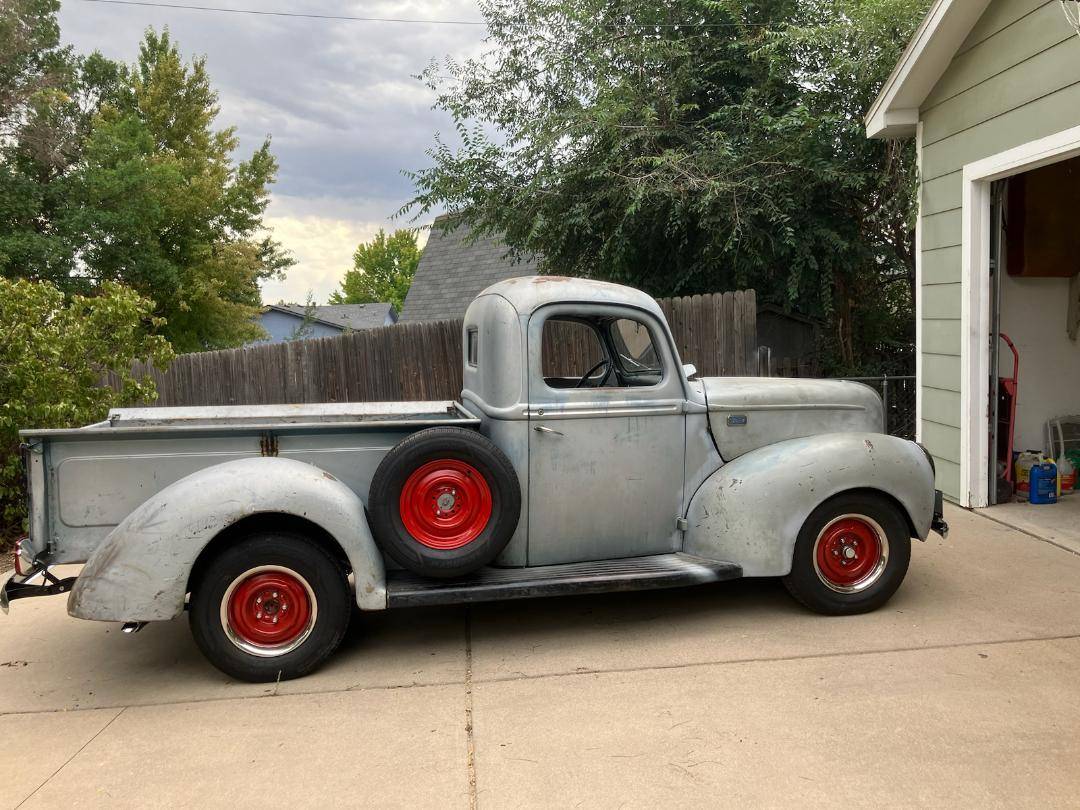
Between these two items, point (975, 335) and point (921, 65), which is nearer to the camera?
point (975, 335)

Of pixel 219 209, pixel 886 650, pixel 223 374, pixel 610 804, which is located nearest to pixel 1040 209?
pixel 886 650

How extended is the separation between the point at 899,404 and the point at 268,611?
9.29 m

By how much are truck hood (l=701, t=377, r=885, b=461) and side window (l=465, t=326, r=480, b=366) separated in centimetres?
148

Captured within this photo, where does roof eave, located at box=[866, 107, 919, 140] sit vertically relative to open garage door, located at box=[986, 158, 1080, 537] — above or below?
above

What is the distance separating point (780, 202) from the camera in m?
10.3

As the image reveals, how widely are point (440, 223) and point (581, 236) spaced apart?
11.0 ft

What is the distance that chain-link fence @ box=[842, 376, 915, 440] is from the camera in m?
10.3

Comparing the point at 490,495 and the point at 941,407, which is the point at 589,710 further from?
the point at 941,407

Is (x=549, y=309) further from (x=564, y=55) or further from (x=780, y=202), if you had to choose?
(x=564, y=55)

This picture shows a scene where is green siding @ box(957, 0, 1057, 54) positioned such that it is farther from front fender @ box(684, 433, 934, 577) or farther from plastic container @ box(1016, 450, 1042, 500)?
front fender @ box(684, 433, 934, 577)

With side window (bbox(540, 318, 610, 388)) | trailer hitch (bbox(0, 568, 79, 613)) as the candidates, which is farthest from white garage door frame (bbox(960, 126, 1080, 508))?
trailer hitch (bbox(0, 568, 79, 613))

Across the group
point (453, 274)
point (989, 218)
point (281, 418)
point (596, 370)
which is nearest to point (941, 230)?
point (989, 218)

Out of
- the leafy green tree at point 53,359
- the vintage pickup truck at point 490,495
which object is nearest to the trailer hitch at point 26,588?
the vintage pickup truck at point 490,495

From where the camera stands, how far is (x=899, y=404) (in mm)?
10812
